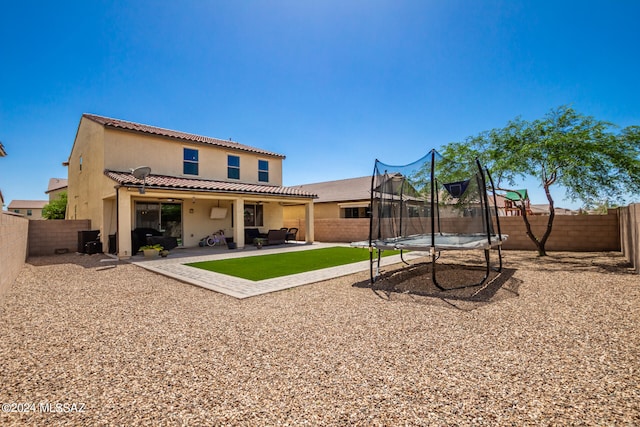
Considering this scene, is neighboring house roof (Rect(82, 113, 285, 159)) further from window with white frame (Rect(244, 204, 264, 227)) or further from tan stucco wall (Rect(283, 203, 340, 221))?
tan stucco wall (Rect(283, 203, 340, 221))

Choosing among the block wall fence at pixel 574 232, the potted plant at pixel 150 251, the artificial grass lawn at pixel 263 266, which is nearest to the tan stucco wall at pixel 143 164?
the potted plant at pixel 150 251

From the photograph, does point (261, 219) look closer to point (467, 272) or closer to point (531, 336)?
point (467, 272)

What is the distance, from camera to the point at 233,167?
57.0 ft

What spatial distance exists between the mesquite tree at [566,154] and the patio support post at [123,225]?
41.9 ft

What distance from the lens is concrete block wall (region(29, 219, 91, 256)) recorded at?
41.6ft

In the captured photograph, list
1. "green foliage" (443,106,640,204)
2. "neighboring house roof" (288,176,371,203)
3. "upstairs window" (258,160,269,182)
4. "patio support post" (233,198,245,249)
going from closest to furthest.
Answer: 1. "green foliage" (443,106,640,204)
2. "patio support post" (233,198,245,249)
3. "upstairs window" (258,160,269,182)
4. "neighboring house roof" (288,176,371,203)

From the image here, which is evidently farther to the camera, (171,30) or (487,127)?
(487,127)

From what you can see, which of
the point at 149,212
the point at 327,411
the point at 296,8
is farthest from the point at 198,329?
the point at 149,212

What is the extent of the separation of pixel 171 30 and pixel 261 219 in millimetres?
10549

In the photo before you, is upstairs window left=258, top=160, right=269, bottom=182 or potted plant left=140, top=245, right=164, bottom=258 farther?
upstairs window left=258, top=160, right=269, bottom=182

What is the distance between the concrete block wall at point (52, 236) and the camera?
12.7 meters

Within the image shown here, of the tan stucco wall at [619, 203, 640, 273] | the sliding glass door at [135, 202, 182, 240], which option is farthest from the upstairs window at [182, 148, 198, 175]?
the tan stucco wall at [619, 203, 640, 273]

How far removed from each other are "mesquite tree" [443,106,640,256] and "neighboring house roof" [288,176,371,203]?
33.4ft

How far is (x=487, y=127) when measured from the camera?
11.8m
